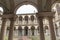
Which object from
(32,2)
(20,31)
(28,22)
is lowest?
(20,31)

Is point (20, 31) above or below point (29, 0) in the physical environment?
below

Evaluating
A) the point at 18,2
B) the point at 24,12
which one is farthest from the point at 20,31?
the point at 18,2

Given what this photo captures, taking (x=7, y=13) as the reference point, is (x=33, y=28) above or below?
below

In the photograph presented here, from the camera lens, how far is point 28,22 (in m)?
26.2

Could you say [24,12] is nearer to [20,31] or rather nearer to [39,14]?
[20,31]

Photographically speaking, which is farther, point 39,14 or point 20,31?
point 20,31

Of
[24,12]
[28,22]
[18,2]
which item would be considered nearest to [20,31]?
[28,22]

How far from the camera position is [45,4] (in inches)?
378

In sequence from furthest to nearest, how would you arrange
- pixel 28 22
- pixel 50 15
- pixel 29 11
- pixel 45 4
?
pixel 28 22 → pixel 29 11 → pixel 45 4 → pixel 50 15

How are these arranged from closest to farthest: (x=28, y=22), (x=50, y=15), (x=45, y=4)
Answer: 1. (x=50, y=15)
2. (x=45, y=4)
3. (x=28, y=22)

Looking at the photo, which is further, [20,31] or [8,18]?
[20,31]

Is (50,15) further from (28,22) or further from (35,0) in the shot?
(28,22)

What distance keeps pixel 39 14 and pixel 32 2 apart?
1262mm

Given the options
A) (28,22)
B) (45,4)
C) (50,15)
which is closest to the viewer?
(50,15)
